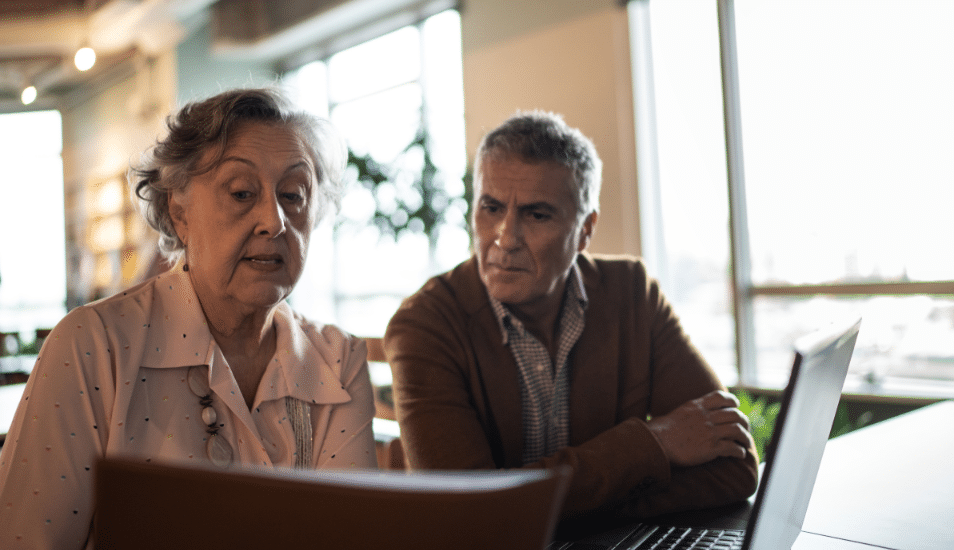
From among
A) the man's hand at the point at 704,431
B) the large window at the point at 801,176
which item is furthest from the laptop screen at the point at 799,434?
the large window at the point at 801,176

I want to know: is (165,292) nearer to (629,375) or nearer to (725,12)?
(629,375)

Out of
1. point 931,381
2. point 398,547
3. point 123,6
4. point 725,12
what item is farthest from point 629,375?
point 123,6

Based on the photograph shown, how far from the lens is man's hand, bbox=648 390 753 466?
4.53 feet

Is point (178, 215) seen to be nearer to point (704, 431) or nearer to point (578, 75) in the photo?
point (704, 431)

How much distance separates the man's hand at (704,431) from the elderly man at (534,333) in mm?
12

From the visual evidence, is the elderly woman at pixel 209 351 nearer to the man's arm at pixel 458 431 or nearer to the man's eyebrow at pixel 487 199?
the man's arm at pixel 458 431

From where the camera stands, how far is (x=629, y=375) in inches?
68.6

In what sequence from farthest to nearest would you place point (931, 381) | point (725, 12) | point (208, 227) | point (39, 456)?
1. point (725, 12)
2. point (931, 381)
3. point (208, 227)
4. point (39, 456)

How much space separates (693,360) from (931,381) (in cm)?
280

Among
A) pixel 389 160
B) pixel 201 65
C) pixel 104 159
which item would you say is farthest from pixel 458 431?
pixel 104 159

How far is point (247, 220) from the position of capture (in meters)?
1.26

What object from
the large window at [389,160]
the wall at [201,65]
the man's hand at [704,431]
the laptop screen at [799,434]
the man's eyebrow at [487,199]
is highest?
the wall at [201,65]

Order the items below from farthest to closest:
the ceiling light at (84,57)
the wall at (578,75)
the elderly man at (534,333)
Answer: the ceiling light at (84,57) → the wall at (578,75) → the elderly man at (534,333)

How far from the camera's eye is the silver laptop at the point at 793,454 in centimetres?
63
